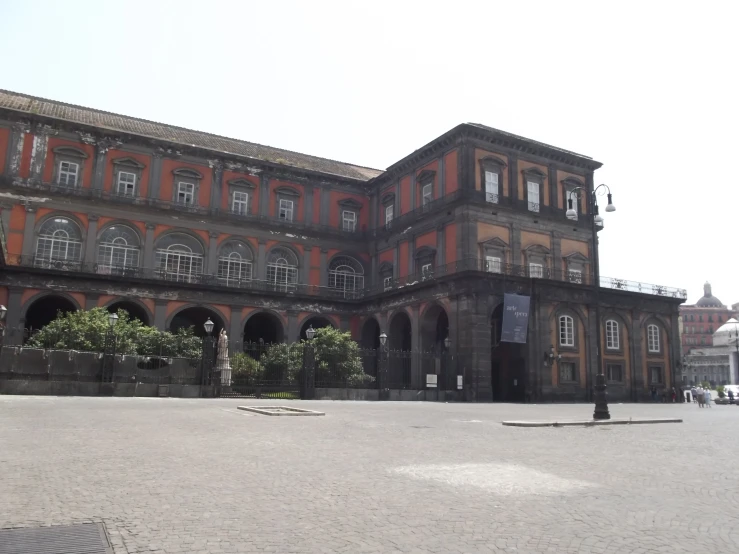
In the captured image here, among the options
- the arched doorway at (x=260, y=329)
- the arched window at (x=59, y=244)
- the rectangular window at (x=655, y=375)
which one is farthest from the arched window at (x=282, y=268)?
the rectangular window at (x=655, y=375)

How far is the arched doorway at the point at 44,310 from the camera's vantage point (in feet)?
117

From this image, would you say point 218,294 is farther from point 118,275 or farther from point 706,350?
point 706,350

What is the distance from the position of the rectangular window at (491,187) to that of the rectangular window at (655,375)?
1463cm

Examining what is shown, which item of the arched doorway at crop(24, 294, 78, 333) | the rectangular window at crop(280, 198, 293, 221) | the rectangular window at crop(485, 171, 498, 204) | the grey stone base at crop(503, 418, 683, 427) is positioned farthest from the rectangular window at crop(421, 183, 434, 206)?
the grey stone base at crop(503, 418, 683, 427)

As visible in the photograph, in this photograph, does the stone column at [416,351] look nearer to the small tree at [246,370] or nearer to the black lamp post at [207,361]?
the small tree at [246,370]

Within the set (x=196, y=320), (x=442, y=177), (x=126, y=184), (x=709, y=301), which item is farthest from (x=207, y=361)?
(x=709, y=301)

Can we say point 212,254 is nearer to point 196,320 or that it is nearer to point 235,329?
point 196,320

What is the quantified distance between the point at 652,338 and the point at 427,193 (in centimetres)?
1680

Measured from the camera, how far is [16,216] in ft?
113

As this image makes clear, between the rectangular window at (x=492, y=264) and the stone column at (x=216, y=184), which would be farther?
the stone column at (x=216, y=184)

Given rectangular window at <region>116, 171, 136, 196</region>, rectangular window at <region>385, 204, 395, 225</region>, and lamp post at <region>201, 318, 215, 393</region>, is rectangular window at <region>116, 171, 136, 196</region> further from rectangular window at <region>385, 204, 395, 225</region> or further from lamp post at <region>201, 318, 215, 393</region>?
lamp post at <region>201, 318, 215, 393</region>

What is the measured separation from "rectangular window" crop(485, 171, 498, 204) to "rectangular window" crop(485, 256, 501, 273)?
3.37 metres

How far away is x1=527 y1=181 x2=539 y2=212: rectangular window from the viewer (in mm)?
37312

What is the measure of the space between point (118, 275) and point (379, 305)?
15623 millimetres
